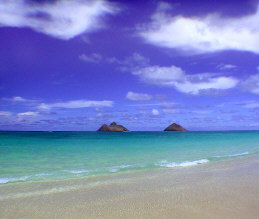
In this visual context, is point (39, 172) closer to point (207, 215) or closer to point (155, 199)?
point (155, 199)

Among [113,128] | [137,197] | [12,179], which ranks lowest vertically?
[137,197]

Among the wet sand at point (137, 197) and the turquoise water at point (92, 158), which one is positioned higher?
the turquoise water at point (92, 158)

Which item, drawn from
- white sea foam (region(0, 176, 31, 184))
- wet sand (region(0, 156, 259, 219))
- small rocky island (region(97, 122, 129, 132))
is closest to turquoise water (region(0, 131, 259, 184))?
white sea foam (region(0, 176, 31, 184))

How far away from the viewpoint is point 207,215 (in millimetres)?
5852

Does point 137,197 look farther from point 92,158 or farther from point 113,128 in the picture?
point 113,128

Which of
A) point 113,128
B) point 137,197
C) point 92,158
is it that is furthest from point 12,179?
point 113,128

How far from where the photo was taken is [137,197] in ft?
24.3

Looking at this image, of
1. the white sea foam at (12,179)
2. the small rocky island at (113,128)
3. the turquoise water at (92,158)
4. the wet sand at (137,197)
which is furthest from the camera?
the small rocky island at (113,128)

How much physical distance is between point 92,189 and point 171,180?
10.8 feet

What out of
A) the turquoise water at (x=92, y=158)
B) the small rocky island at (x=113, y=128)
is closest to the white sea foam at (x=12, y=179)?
the turquoise water at (x=92, y=158)

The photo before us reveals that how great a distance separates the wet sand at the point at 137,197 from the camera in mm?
6078

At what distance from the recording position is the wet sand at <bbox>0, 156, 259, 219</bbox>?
6078mm

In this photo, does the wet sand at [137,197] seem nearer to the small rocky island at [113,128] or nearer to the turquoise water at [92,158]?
the turquoise water at [92,158]

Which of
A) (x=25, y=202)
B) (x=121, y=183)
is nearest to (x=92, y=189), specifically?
(x=121, y=183)
